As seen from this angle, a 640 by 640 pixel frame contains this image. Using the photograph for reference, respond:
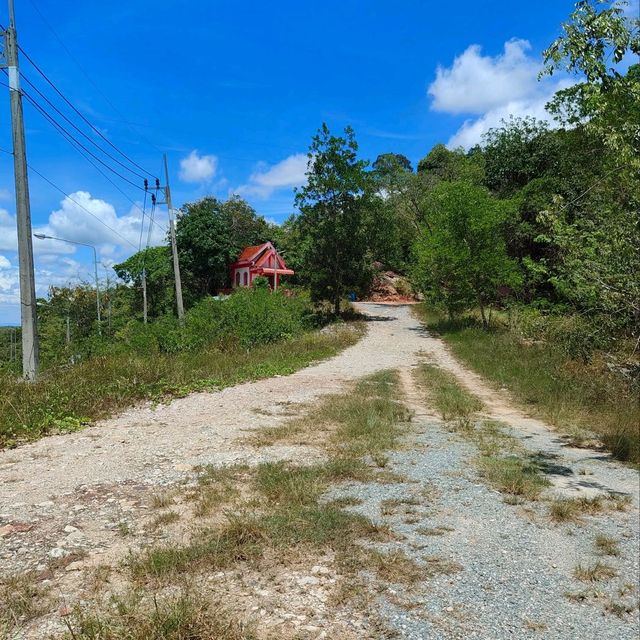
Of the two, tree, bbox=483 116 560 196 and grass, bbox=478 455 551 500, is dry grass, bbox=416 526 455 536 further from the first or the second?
tree, bbox=483 116 560 196

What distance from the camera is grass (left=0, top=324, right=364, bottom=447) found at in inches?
287

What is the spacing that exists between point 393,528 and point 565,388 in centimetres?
750

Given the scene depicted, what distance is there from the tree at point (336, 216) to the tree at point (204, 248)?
13.8 m

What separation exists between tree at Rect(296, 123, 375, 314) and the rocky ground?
59.3 feet

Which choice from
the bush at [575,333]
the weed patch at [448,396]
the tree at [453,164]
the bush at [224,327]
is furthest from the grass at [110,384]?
the tree at [453,164]

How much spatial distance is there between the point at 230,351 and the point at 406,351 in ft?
20.4

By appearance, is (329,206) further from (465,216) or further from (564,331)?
(564,331)

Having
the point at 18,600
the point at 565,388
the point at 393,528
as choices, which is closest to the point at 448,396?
the point at 565,388

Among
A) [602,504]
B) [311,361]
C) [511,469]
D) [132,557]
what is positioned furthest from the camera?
[311,361]

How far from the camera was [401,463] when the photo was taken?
18.9 ft

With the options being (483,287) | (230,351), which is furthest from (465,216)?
(230,351)

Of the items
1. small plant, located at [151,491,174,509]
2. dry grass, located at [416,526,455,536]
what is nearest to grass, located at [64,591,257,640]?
small plant, located at [151,491,174,509]

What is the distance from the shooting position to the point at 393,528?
411 cm

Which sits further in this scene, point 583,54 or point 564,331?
point 564,331
